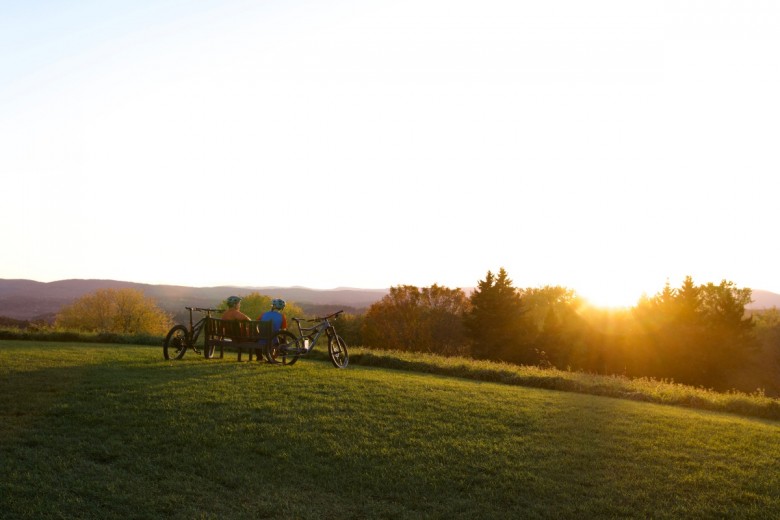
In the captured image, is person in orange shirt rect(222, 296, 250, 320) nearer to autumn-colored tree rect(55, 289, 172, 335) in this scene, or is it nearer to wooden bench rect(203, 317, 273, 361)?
wooden bench rect(203, 317, 273, 361)

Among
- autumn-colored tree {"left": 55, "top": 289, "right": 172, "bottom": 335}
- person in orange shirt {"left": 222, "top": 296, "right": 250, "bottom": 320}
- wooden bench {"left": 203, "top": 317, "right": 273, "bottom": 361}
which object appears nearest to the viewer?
wooden bench {"left": 203, "top": 317, "right": 273, "bottom": 361}

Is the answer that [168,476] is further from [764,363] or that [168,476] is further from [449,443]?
[764,363]

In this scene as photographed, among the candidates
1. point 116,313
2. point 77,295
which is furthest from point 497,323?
point 77,295

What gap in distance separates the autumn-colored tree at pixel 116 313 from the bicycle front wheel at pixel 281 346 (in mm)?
46886

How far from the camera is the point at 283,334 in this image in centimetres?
1395

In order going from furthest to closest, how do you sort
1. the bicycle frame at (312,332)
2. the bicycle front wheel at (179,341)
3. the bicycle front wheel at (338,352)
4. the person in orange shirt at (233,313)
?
the person in orange shirt at (233,313) → the bicycle front wheel at (338,352) → the bicycle frame at (312,332) → the bicycle front wheel at (179,341)

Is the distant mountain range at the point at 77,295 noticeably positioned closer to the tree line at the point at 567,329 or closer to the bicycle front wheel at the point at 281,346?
the tree line at the point at 567,329

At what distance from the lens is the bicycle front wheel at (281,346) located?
1370cm

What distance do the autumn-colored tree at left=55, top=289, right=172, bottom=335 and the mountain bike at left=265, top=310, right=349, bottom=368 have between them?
152ft

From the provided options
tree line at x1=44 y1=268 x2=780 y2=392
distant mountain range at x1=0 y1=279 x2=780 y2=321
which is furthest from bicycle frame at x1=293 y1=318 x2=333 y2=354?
distant mountain range at x1=0 y1=279 x2=780 y2=321

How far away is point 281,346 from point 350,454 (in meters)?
6.77

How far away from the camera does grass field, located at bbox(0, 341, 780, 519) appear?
5.92 meters

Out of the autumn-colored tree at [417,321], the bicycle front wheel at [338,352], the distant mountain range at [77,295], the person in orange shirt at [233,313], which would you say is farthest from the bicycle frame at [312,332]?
the distant mountain range at [77,295]

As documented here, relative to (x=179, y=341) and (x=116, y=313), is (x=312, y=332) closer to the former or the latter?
(x=179, y=341)
